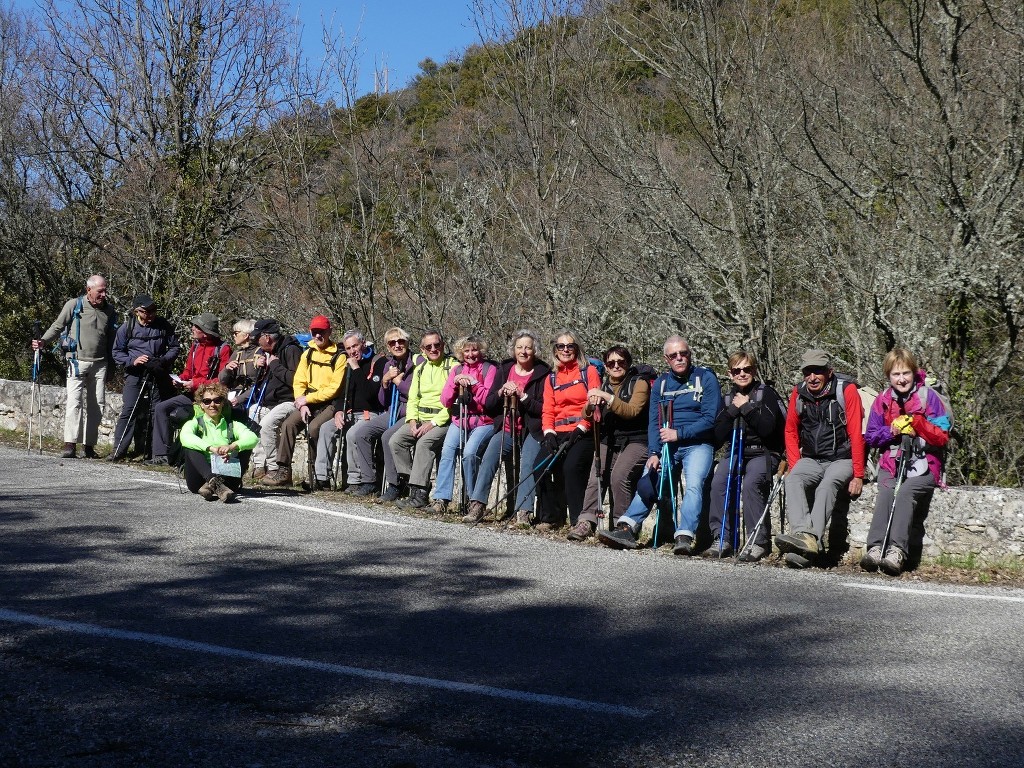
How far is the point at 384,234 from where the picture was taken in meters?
18.2

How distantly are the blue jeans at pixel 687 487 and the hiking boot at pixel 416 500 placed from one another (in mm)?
2393

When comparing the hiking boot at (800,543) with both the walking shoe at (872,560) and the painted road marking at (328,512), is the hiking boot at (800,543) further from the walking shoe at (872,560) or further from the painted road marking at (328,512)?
the painted road marking at (328,512)

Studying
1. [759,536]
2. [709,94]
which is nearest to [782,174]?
[709,94]

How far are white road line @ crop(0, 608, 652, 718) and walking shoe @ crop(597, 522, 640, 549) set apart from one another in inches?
172

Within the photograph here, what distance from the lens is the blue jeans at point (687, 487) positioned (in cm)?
957

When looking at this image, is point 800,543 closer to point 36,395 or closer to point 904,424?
point 904,424

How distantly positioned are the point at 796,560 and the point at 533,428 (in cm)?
313

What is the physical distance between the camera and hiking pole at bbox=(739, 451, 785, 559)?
9.22 m

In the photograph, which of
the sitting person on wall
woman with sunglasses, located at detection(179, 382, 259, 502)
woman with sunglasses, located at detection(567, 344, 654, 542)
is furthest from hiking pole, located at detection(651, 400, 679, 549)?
woman with sunglasses, located at detection(179, 382, 259, 502)

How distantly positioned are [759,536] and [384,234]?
34.1ft

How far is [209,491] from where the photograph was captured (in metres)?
10.7

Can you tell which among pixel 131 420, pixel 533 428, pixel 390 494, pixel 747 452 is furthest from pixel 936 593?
pixel 131 420

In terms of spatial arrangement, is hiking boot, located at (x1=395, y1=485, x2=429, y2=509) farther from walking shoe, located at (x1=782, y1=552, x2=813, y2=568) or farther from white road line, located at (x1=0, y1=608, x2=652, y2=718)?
white road line, located at (x1=0, y1=608, x2=652, y2=718)

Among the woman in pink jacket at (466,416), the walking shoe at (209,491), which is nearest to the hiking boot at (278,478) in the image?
the walking shoe at (209,491)
